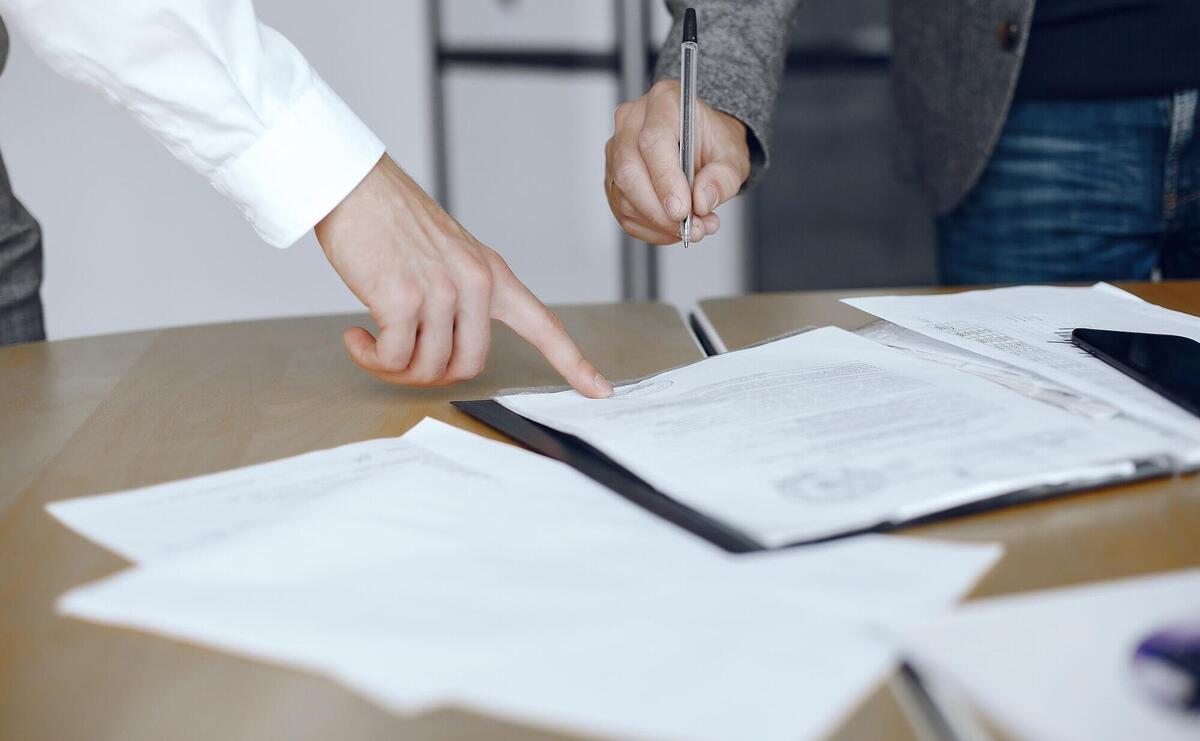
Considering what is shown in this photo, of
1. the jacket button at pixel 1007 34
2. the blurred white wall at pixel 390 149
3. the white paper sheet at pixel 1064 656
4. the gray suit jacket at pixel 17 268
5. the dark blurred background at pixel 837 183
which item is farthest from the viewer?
the dark blurred background at pixel 837 183

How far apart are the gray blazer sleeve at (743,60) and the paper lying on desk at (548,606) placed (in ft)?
1.94

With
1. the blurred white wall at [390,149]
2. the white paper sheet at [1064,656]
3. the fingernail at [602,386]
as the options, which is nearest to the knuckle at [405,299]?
the fingernail at [602,386]

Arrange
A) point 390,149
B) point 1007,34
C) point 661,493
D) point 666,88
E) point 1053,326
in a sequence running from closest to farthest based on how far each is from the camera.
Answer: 1. point 661,493
2. point 1053,326
3. point 666,88
4. point 1007,34
5. point 390,149

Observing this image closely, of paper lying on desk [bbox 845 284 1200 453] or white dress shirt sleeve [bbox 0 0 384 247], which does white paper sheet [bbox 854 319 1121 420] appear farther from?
white dress shirt sleeve [bbox 0 0 384 247]

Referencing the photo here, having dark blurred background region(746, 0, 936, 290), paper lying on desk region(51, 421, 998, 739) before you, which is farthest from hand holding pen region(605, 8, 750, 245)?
dark blurred background region(746, 0, 936, 290)

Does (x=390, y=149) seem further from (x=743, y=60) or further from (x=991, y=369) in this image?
(x=991, y=369)

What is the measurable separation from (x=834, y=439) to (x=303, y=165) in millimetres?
354

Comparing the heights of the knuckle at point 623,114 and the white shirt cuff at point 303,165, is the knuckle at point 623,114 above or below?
above

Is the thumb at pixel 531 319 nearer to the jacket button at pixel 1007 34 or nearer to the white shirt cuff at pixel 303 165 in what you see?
the white shirt cuff at pixel 303 165

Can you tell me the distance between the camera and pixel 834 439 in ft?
1.65

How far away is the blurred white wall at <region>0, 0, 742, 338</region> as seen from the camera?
2119 millimetres

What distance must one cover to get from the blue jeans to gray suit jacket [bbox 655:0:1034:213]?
0.16ft

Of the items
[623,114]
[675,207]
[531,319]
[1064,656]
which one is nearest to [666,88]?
[623,114]

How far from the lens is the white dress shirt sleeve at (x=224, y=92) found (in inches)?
24.0
